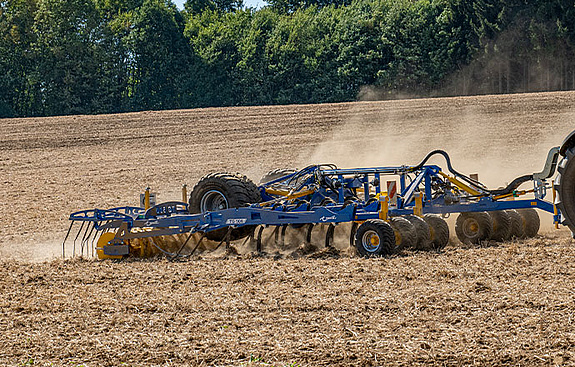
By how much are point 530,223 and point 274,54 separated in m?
43.9

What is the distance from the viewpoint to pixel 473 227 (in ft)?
35.2

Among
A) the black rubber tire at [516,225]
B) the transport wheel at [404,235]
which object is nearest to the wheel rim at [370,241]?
the transport wheel at [404,235]

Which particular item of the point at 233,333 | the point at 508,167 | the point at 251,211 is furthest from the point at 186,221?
the point at 508,167

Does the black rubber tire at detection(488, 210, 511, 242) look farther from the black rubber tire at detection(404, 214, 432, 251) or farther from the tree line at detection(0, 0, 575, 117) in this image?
the tree line at detection(0, 0, 575, 117)

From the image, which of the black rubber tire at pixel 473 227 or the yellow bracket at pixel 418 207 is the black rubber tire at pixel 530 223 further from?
the yellow bracket at pixel 418 207

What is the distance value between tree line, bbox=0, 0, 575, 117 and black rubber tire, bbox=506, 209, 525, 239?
35717 mm

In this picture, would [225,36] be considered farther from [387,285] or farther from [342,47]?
[387,285]

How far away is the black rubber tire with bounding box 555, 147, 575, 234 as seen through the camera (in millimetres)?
6875

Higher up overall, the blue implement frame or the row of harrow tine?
the blue implement frame

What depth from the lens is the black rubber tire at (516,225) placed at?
10742 millimetres

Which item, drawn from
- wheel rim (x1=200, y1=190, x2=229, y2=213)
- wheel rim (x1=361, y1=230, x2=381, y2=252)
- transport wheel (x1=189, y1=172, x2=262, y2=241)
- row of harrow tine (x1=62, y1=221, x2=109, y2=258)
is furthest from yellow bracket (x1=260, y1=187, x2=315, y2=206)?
row of harrow tine (x1=62, y1=221, x2=109, y2=258)

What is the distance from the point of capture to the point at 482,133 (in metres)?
23.9

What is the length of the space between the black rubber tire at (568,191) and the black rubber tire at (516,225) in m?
3.78

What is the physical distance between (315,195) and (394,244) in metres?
2.02
